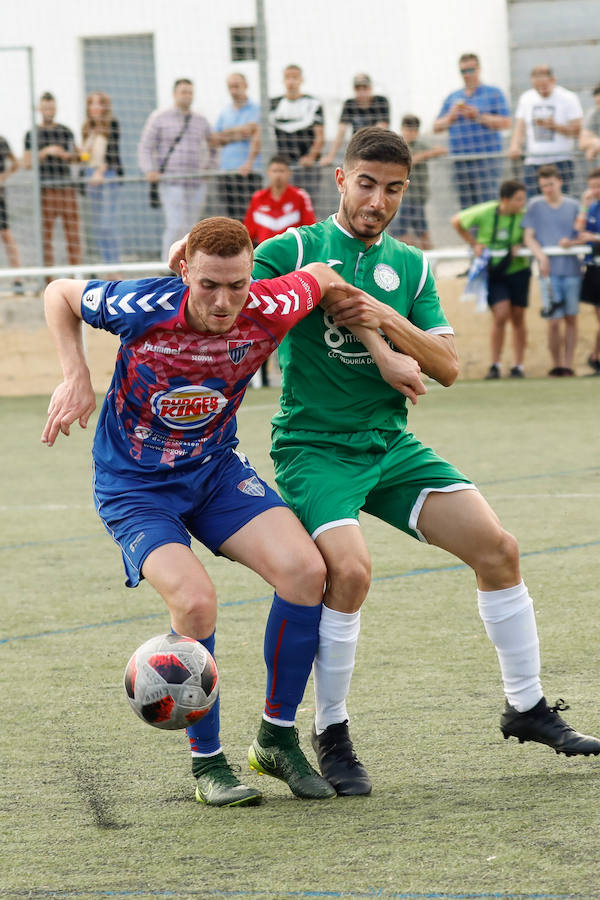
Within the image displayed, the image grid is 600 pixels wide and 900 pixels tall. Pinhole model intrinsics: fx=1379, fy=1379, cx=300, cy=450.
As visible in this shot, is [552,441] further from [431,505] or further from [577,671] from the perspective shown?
A: [431,505]

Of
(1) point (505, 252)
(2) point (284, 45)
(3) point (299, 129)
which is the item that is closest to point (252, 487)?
(1) point (505, 252)

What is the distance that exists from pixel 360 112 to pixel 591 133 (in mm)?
2352

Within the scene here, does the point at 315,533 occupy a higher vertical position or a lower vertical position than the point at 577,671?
higher

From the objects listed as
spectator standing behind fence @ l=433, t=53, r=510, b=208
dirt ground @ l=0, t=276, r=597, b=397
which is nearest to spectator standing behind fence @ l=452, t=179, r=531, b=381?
dirt ground @ l=0, t=276, r=597, b=397

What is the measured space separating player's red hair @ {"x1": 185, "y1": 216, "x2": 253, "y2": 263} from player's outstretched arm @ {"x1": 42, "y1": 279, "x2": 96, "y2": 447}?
453mm

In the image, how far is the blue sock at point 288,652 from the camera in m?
3.70

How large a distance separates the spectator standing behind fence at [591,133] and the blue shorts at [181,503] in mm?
10723

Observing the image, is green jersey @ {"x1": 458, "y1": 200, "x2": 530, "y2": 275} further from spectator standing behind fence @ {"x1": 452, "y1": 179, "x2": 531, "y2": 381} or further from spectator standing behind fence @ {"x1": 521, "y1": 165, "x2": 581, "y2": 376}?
spectator standing behind fence @ {"x1": 521, "y1": 165, "x2": 581, "y2": 376}

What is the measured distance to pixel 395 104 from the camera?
19422 millimetres

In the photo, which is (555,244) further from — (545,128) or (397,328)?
(397,328)

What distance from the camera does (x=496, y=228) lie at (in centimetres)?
1345

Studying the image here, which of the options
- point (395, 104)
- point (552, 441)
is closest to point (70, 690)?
point (552, 441)

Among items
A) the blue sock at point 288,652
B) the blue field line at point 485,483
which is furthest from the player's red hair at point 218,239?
the blue field line at point 485,483

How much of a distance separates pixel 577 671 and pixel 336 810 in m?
1.36
